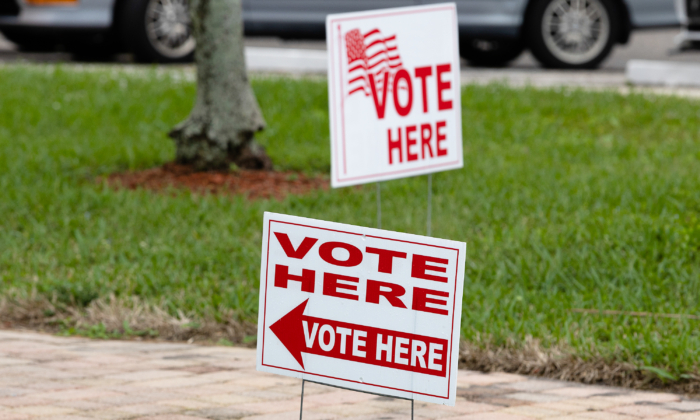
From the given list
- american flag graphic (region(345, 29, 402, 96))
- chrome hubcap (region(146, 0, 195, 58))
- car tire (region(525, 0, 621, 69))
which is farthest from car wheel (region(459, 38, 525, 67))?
american flag graphic (region(345, 29, 402, 96))

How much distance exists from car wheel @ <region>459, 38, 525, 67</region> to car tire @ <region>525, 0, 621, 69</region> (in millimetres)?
1179

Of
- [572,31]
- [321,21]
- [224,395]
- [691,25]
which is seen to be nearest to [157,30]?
[321,21]

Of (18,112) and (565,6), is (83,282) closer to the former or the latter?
(18,112)

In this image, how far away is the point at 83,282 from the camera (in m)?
4.59

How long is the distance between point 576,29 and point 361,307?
8669 millimetres

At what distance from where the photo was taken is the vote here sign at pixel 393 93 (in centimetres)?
425

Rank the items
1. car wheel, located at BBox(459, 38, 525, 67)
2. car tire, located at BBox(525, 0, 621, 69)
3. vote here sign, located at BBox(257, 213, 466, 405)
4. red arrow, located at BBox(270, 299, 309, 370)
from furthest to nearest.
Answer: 1. car wheel, located at BBox(459, 38, 525, 67)
2. car tire, located at BBox(525, 0, 621, 69)
3. red arrow, located at BBox(270, 299, 309, 370)
4. vote here sign, located at BBox(257, 213, 466, 405)

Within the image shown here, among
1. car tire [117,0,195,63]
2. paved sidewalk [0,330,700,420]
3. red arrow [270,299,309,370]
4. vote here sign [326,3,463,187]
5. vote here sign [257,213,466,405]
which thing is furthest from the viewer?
car tire [117,0,195,63]

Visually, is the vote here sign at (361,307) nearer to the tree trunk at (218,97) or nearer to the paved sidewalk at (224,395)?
the paved sidewalk at (224,395)

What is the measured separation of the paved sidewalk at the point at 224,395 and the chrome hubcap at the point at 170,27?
7309mm

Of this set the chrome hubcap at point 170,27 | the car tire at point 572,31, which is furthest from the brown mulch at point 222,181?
the car tire at point 572,31

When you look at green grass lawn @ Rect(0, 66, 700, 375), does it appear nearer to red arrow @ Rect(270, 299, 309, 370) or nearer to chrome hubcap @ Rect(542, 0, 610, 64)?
red arrow @ Rect(270, 299, 309, 370)

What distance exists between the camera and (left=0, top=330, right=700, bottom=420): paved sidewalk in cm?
323

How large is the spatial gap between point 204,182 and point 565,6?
555 centimetres
